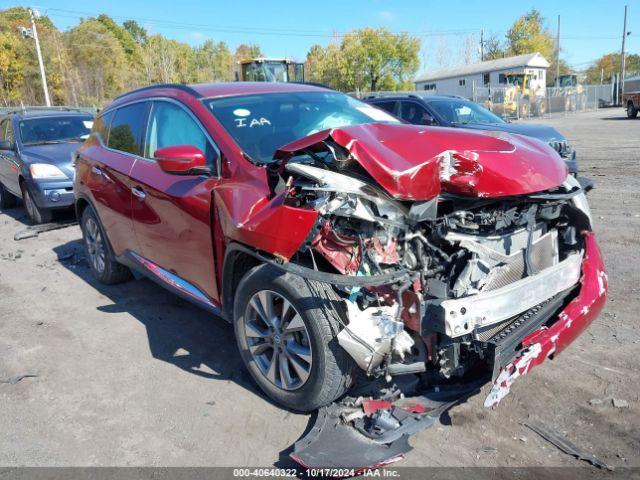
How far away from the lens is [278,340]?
10.0 ft

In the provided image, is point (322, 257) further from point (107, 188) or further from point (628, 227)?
point (628, 227)

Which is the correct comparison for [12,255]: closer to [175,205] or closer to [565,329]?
[175,205]

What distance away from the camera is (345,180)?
2.71 m

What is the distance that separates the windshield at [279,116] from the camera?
354 centimetres

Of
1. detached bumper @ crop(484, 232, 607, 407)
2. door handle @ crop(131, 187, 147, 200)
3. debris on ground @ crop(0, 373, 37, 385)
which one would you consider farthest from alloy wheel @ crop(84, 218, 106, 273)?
detached bumper @ crop(484, 232, 607, 407)

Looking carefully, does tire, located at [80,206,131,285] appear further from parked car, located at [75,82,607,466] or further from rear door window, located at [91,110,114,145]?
parked car, located at [75,82,607,466]

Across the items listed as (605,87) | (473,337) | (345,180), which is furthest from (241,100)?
(605,87)

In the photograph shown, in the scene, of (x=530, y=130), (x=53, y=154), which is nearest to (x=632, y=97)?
(x=530, y=130)

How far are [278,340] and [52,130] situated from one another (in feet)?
27.8

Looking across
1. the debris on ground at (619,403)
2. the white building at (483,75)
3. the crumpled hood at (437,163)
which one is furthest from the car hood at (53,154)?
the white building at (483,75)

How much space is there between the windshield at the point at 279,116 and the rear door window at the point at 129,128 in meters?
1.00

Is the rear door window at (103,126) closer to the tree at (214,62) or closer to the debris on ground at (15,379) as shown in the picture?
the debris on ground at (15,379)

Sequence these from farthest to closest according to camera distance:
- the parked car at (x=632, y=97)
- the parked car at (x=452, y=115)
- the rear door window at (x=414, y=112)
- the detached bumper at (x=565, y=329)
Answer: the parked car at (x=632, y=97) → the rear door window at (x=414, y=112) → the parked car at (x=452, y=115) → the detached bumper at (x=565, y=329)

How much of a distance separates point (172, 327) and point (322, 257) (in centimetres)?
221
